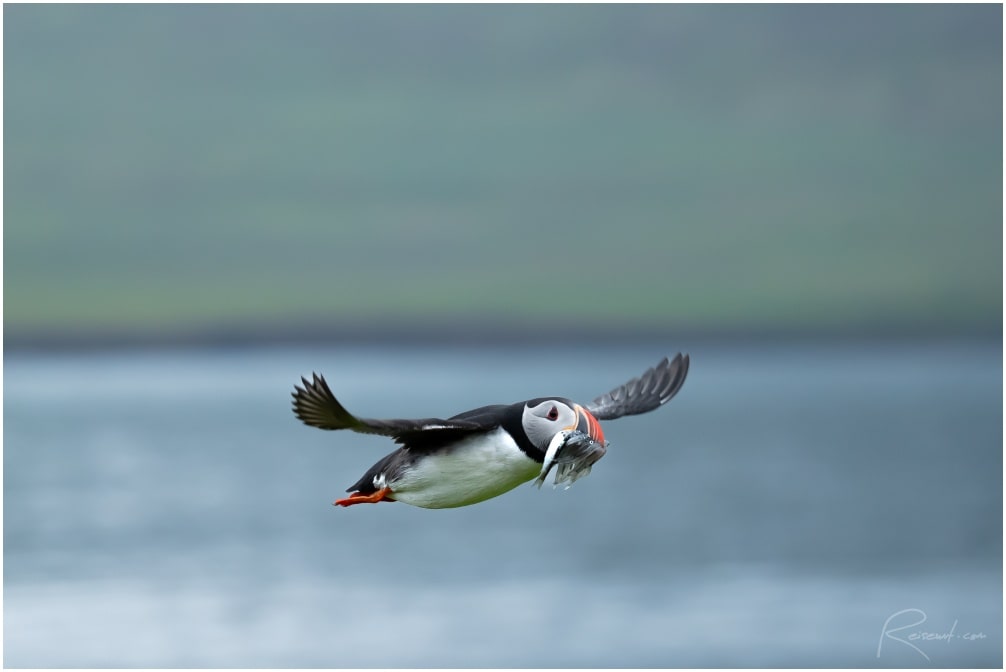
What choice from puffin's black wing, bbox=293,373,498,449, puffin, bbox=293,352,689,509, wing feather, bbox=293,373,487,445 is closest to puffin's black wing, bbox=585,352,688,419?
puffin, bbox=293,352,689,509

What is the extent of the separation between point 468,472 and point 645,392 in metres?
2.55

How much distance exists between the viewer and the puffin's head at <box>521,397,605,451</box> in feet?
25.0

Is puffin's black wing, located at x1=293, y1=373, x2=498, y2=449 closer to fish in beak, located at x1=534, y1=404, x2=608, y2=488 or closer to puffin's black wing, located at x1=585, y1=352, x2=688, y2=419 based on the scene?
fish in beak, located at x1=534, y1=404, x2=608, y2=488

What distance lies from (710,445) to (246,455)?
1420 inches

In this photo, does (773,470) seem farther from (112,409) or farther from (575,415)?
(112,409)

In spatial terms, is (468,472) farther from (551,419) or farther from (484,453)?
(551,419)

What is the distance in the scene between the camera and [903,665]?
2352 inches

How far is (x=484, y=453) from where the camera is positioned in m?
7.85

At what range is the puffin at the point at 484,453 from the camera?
7.30 meters

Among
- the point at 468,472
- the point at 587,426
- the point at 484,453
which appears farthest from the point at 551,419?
the point at 468,472

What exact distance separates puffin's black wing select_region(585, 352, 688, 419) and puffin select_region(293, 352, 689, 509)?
1.98 metres

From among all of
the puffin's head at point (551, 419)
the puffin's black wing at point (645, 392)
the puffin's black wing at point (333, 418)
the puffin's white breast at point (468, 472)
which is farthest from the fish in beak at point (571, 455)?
the puffin's black wing at point (645, 392)

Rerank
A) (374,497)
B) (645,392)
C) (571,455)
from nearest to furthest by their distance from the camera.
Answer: (571,455)
(374,497)
(645,392)

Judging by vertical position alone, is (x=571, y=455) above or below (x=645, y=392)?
below
